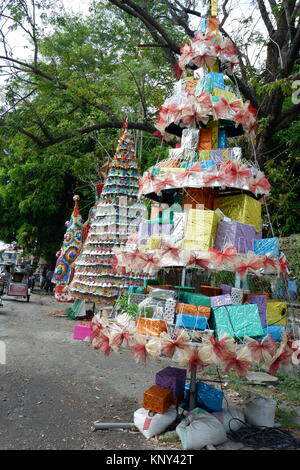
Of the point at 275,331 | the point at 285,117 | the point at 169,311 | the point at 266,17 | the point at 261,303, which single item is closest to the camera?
the point at 169,311

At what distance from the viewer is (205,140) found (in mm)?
4156

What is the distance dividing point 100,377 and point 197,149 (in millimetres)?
3735

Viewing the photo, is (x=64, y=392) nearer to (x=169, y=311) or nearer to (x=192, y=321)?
(x=169, y=311)

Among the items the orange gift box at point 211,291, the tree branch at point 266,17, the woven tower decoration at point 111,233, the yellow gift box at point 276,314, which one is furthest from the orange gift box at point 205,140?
the tree branch at point 266,17

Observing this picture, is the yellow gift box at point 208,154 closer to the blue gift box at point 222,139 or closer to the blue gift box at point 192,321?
the blue gift box at point 222,139

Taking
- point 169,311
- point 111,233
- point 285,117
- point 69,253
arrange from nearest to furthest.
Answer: point 169,311
point 285,117
point 111,233
point 69,253

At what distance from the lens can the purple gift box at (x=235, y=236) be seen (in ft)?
11.6

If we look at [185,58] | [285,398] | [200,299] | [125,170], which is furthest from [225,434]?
[125,170]

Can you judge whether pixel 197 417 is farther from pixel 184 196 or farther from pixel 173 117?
pixel 173 117

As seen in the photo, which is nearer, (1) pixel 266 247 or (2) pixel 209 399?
(1) pixel 266 247

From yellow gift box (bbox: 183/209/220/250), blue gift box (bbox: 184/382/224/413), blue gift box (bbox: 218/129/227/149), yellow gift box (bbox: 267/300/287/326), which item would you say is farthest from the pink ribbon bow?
blue gift box (bbox: 184/382/224/413)

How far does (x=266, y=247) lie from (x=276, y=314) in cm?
68

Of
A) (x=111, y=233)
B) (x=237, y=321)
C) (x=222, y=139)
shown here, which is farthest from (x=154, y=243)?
(x=111, y=233)

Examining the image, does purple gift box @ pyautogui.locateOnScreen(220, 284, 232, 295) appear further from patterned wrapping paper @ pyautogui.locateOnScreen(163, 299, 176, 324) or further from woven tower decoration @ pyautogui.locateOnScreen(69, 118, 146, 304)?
woven tower decoration @ pyautogui.locateOnScreen(69, 118, 146, 304)
